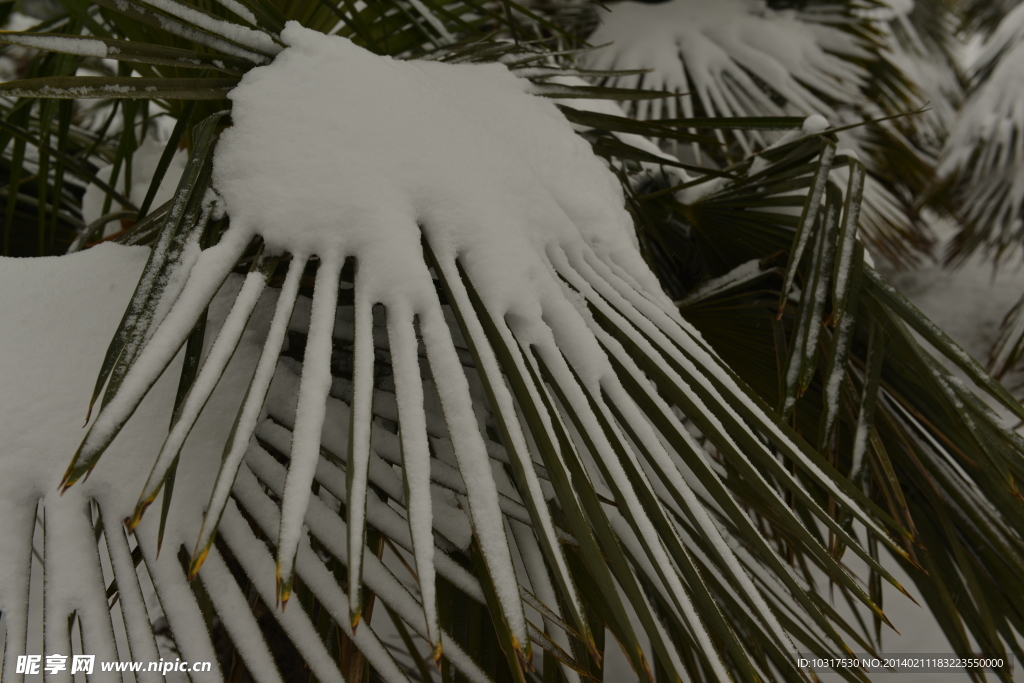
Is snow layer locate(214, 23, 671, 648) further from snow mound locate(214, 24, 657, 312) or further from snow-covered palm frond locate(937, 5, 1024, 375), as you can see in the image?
snow-covered palm frond locate(937, 5, 1024, 375)

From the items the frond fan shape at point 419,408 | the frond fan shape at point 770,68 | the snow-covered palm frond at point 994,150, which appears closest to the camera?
the frond fan shape at point 419,408

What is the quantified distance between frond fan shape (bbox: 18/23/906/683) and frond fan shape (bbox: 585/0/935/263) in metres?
0.98

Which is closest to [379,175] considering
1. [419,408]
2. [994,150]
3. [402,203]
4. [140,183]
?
[402,203]

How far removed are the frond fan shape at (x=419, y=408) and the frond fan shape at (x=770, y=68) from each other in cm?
98

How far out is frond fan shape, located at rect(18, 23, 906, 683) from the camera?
36cm

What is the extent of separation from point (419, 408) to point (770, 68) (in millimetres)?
1313

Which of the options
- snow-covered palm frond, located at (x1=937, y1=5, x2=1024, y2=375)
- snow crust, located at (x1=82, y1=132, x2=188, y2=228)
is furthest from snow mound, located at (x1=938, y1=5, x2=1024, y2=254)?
snow crust, located at (x1=82, y1=132, x2=188, y2=228)

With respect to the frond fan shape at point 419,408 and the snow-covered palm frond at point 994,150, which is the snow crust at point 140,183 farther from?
the snow-covered palm frond at point 994,150

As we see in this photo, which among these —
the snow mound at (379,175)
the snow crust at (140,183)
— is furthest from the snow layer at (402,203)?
the snow crust at (140,183)

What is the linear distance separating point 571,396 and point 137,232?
1.36ft

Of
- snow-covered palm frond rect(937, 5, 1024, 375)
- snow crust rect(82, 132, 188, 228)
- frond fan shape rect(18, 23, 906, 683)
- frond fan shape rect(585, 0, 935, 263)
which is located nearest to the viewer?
frond fan shape rect(18, 23, 906, 683)

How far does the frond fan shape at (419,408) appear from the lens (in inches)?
14.4

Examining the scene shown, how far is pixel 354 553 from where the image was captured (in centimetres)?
33

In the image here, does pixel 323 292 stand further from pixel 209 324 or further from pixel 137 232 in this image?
pixel 137 232
